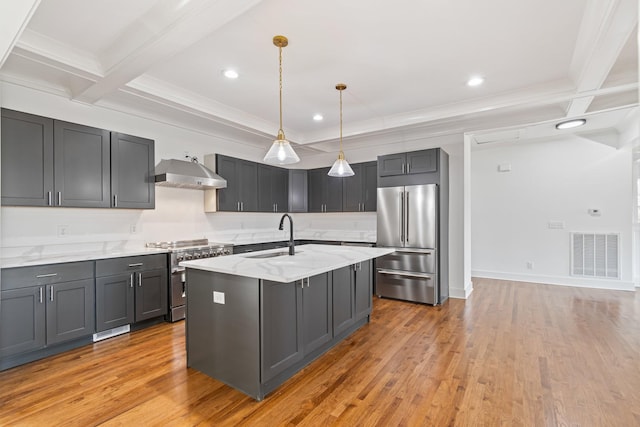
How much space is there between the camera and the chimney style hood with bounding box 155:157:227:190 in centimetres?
383

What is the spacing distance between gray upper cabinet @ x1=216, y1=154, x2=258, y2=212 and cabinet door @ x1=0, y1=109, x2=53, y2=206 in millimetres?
2028

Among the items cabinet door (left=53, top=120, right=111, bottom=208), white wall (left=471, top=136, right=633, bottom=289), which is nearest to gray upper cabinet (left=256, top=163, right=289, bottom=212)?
cabinet door (left=53, top=120, right=111, bottom=208)

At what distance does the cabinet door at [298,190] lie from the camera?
239 inches

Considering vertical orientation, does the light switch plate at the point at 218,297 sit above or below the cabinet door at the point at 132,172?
below

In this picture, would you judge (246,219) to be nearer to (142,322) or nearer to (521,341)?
(142,322)

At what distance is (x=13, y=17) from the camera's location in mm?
1817

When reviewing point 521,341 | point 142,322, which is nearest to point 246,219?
point 142,322

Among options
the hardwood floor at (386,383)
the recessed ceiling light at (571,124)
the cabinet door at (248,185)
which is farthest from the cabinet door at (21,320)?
the recessed ceiling light at (571,124)

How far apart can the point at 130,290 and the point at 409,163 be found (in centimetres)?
409

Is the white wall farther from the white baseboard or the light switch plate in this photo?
the light switch plate

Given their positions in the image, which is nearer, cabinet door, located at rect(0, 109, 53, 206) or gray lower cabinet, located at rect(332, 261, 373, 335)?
cabinet door, located at rect(0, 109, 53, 206)

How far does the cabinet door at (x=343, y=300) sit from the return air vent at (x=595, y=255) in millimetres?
4862

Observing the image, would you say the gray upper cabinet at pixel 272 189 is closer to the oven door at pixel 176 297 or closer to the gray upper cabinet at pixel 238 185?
the gray upper cabinet at pixel 238 185

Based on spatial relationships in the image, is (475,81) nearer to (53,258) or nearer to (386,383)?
(386,383)
